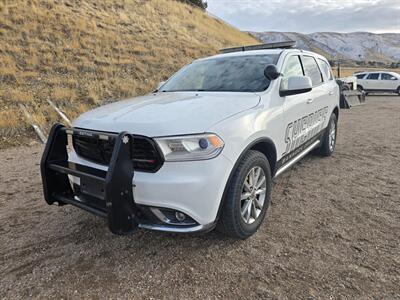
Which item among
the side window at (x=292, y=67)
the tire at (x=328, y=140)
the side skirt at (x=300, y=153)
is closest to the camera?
the side skirt at (x=300, y=153)

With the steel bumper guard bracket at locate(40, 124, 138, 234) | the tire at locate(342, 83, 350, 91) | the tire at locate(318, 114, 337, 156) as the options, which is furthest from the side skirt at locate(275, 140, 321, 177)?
the tire at locate(342, 83, 350, 91)

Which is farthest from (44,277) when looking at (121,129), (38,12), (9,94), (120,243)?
(38,12)

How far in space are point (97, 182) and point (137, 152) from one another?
388 mm

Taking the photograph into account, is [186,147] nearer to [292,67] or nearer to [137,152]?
[137,152]

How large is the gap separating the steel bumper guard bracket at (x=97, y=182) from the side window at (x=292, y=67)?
2257 mm

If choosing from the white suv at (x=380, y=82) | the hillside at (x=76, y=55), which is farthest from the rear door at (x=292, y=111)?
the white suv at (x=380, y=82)

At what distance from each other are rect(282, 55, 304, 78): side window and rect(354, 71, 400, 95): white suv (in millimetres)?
18220

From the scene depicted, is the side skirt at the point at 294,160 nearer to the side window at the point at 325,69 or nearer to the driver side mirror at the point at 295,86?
the driver side mirror at the point at 295,86

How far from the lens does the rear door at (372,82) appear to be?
67.4 ft

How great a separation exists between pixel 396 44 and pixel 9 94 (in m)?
205

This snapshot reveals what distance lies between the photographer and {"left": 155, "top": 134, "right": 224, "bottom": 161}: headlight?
2436 millimetres

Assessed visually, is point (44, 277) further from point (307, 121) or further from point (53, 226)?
point (307, 121)

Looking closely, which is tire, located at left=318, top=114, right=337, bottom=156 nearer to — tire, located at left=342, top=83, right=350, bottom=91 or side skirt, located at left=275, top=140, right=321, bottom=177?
side skirt, located at left=275, top=140, right=321, bottom=177

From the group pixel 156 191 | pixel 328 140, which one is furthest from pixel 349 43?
pixel 156 191
